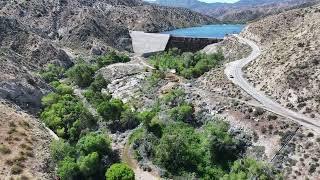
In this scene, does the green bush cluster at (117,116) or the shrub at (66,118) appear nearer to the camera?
the shrub at (66,118)

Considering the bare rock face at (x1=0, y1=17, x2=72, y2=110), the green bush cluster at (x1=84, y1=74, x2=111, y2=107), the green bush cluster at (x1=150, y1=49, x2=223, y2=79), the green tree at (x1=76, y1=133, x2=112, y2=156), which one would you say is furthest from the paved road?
the bare rock face at (x1=0, y1=17, x2=72, y2=110)

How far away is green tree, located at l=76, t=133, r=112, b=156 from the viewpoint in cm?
8850

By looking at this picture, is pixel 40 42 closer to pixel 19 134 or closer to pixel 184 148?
pixel 19 134

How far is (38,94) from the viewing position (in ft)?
377

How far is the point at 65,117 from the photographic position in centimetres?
10325

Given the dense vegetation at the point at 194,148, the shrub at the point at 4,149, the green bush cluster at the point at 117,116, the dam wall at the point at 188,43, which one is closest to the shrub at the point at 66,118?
the green bush cluster at the point at 117,116

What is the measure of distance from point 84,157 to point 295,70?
52551 mm

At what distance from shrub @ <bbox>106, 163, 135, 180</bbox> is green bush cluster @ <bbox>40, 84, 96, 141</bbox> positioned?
21.5 m

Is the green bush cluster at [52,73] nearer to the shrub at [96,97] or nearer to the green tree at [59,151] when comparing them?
the shrub at [96,97]

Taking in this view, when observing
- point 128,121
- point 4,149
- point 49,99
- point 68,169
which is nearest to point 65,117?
point 49,99

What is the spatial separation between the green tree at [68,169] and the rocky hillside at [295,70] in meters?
46.2

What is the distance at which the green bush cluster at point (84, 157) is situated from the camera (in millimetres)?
82000

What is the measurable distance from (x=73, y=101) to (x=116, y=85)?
66.6 feet

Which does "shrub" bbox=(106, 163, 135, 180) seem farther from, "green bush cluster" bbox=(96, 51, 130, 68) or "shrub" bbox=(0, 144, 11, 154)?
"green bush cluster" bbox=(96, 51, 130, 68)
